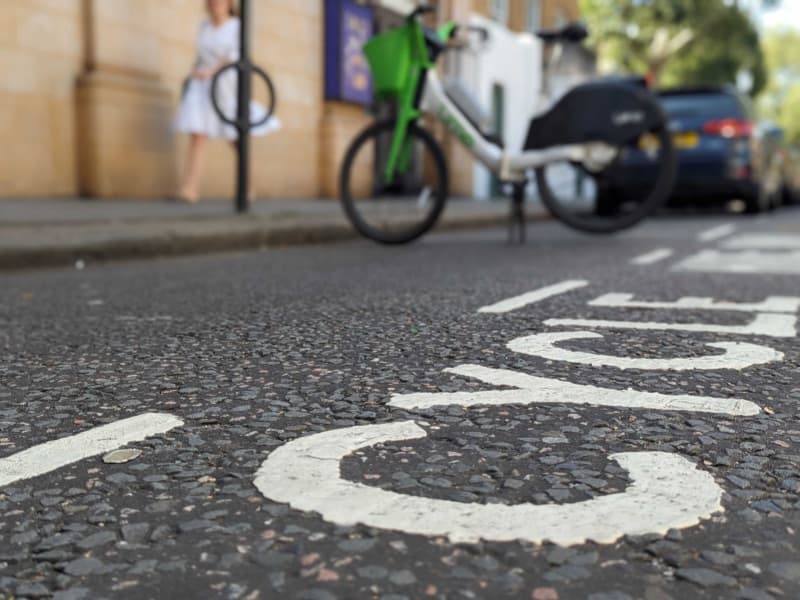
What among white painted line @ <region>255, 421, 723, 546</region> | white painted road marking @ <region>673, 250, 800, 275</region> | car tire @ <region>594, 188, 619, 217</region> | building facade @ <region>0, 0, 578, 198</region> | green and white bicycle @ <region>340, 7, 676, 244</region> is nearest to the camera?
white painted line @ <region>255, 421, 723, 546</region>

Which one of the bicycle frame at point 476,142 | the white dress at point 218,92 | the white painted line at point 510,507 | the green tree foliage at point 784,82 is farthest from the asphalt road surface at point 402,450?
the green tree foliage at point 784,82

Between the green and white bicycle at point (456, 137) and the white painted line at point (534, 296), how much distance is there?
2.46 meters

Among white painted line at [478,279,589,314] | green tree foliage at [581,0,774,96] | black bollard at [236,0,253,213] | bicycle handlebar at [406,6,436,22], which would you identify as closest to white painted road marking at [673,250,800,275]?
white painted line at [478,279,589,314]

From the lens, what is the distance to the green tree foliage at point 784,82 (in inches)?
3063

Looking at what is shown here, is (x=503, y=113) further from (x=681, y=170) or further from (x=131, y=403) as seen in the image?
(x=131, y=403)

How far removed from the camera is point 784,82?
84.8 meters

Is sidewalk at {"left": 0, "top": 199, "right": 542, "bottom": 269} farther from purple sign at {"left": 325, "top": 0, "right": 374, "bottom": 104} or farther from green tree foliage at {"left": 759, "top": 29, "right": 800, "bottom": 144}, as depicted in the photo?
green tree foliage at {"left": 759, "top": 29, "right": 800, "bottom": 144}

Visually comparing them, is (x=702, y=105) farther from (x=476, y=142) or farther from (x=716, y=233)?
(x=476, y=142)

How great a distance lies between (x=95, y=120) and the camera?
10016mm

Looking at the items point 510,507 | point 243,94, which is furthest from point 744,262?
point 510,507

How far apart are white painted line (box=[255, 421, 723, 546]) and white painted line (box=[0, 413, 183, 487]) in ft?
1.14

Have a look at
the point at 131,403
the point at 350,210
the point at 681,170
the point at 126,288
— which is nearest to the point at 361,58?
the point at 681,170

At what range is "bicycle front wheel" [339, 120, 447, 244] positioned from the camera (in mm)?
7250

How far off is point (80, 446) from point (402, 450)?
2.04 feet
